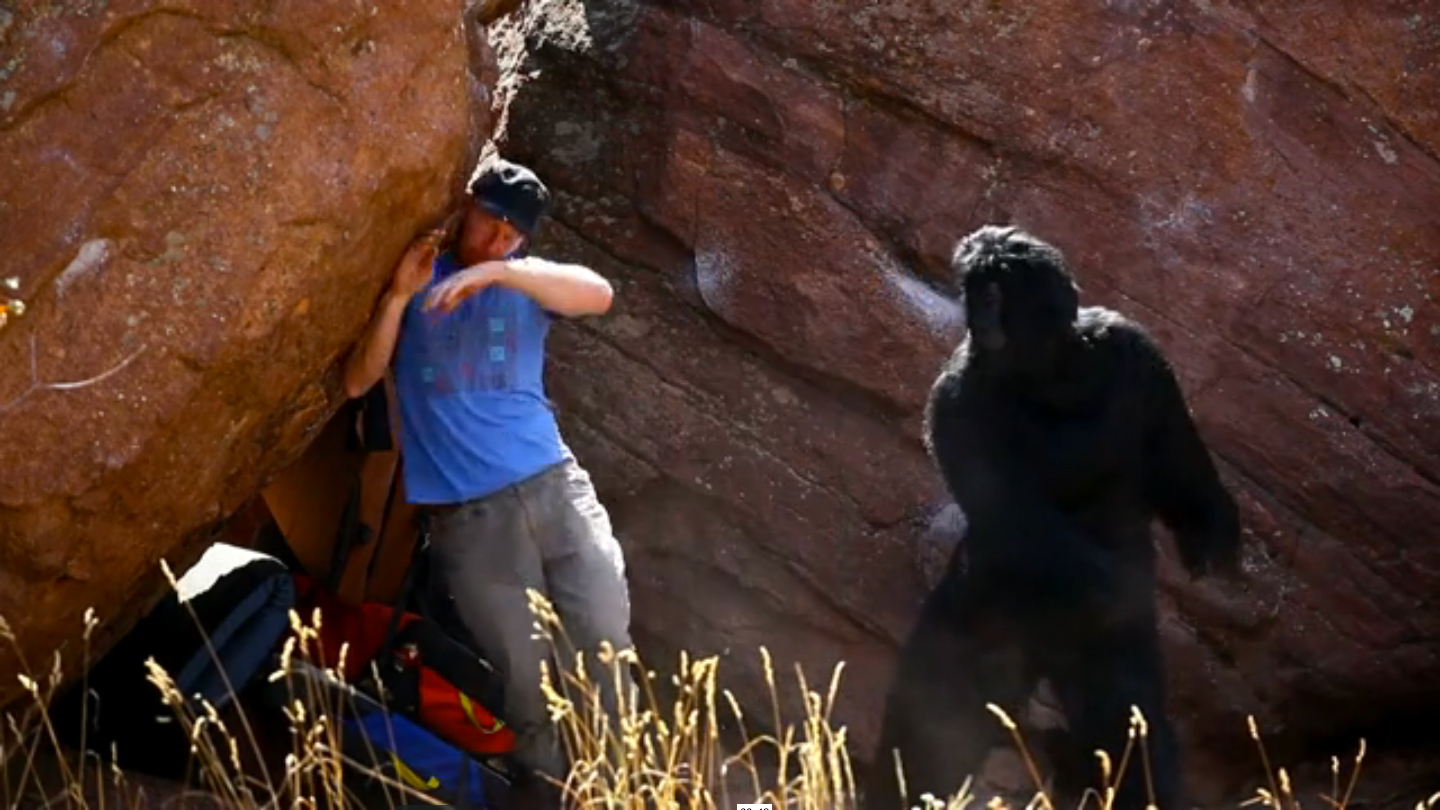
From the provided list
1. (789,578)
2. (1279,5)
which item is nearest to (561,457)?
(789,578)

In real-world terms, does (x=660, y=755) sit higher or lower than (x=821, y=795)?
lower

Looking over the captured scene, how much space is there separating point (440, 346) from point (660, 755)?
4.46ft

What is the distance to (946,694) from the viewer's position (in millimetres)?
5570

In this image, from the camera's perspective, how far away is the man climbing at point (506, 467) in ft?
17.1

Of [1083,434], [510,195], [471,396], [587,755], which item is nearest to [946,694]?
[1083,434]

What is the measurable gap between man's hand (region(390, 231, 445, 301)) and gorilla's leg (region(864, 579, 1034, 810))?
5.05ft

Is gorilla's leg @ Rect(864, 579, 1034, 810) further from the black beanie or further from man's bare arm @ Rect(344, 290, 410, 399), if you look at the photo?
man's bare arm @ Rect(344, 290, 410, 399)

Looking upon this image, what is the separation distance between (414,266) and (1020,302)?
4.67 feet

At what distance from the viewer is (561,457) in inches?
210

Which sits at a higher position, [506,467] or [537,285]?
[537,285]

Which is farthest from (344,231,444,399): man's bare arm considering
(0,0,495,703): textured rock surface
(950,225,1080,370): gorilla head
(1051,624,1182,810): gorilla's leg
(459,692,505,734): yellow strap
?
(1051,624,1182,810): gorilla's leg

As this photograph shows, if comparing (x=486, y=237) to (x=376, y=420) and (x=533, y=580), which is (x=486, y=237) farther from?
(x=533, y=580)

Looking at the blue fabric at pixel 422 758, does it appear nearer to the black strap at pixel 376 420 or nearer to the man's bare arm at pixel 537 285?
the black strap at pixel 376 420

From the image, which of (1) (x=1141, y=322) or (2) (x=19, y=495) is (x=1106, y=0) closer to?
(1) (x=1141, y=322)
